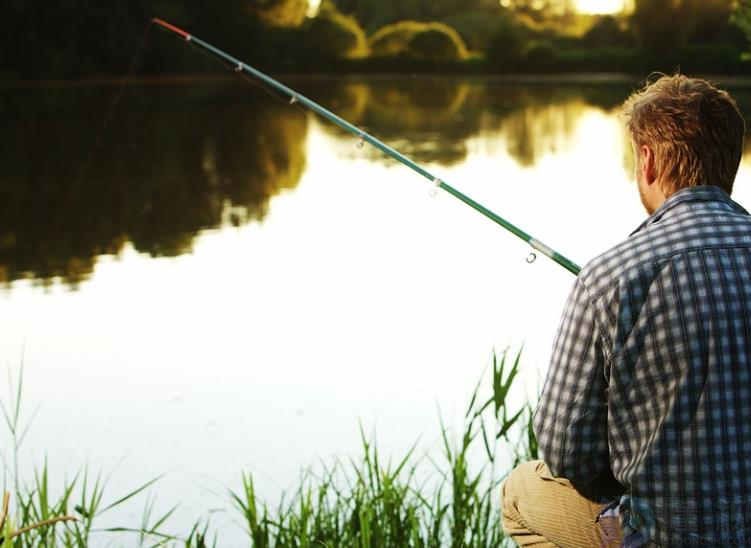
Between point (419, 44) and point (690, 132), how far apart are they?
106ft

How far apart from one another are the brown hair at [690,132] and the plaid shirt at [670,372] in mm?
37

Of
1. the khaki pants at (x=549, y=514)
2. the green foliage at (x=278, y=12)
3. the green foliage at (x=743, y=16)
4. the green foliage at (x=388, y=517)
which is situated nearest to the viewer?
the khaki pants at (x=549, y=514)

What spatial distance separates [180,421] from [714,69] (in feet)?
77.8

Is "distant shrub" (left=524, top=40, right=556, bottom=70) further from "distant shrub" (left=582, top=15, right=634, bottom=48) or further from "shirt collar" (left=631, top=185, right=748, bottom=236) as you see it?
"shirt collar" (left=631, top=185, right=748, bottom=236)

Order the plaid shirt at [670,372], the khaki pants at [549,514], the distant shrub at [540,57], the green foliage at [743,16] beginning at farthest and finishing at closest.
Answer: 1. the distant shrub at [540,57]
2. the green foliage at [743,16]
3. the khaki pants at [549,514]
4. the plaid shirt at [670,372]

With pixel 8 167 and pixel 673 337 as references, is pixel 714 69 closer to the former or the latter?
pixel 8 167

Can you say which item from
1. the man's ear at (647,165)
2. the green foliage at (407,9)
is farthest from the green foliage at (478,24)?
the man's ear at (647,165)

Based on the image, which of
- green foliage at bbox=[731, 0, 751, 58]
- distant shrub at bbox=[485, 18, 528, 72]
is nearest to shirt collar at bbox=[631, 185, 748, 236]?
green foliage at bbox=[731, 0, 751, 58]

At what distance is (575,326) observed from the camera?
1632 millimetres

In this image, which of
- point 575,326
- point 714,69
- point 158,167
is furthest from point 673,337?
point 714,69

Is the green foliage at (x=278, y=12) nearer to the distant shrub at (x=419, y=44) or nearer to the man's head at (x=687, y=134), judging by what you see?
the distant shrub at (x=419, y=44)

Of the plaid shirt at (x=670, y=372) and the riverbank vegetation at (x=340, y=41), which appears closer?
the plaid shirt at (x=670, y=372)

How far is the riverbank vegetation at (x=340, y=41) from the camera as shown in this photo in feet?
88.7

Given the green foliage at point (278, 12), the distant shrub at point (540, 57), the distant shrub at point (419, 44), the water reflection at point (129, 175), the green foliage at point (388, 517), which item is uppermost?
the green foliage at point (278, 12)
